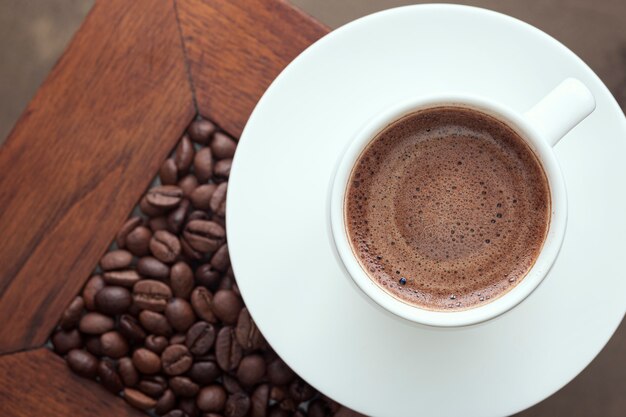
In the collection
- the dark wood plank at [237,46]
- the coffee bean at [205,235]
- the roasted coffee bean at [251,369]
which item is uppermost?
the dark wood plank at [237,46]

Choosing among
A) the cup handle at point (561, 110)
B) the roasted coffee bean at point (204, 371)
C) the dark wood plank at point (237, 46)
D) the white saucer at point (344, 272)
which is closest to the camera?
the cup handle at point (561, 110)

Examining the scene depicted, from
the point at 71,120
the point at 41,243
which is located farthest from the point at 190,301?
the point at 71,120

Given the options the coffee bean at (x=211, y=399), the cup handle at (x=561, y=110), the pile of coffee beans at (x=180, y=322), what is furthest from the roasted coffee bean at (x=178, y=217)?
the cup handle at (x=561, y=110)

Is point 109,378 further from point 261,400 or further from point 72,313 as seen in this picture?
point 261,400

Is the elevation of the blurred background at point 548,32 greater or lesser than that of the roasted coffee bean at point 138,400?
greater

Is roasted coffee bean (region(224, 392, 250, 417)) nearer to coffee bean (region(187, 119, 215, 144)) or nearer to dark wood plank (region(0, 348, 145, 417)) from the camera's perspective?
dark wood plank (region(0, 348, 145, 417))

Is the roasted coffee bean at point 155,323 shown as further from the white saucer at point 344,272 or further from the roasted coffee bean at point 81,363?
the white saucer at point 344,272

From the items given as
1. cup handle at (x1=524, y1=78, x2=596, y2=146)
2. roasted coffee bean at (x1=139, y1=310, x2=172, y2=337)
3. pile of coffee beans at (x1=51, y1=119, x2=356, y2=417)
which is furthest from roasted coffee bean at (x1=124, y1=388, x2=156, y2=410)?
cup handle at (x1=524, y1=78, x2=596, y2=146)
